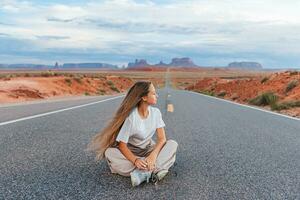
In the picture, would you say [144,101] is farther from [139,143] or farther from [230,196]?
[230,196]

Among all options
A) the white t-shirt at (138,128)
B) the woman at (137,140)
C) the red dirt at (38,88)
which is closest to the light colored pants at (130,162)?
the woman at (137,140)

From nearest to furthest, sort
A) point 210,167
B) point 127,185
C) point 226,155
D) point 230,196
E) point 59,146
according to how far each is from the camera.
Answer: point 230,196, point 127,185, point 210,167, point 226,155, point 59,146

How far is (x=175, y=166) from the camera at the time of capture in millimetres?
6570

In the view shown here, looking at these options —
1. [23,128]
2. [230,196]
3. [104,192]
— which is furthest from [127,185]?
[23,128]

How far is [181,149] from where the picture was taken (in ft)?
26.4

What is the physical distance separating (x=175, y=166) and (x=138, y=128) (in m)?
1.06

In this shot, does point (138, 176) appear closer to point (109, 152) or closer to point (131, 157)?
point (131, 157)

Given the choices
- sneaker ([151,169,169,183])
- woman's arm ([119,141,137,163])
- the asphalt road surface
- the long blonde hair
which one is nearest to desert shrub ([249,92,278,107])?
the asphalt road surface

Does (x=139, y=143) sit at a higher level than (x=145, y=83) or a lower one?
lower

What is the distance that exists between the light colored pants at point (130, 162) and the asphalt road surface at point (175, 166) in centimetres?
13

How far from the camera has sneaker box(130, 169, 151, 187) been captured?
531 cm

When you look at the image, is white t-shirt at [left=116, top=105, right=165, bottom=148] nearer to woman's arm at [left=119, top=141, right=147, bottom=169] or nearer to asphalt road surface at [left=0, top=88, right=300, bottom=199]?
woman's arm at [left=119, top=141, right=147, bottom=169]

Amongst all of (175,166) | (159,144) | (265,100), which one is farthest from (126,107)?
(265,100)

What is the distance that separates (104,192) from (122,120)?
1032 millimetres
